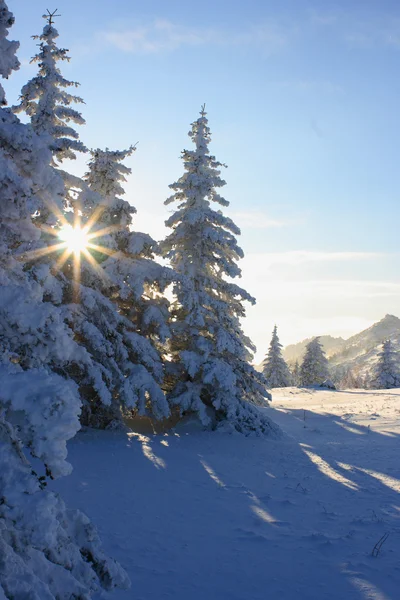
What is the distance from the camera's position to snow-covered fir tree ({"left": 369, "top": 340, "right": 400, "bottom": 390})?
50.2 m

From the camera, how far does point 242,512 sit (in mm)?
7680

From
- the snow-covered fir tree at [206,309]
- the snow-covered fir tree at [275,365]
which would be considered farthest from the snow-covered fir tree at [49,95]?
the snow-covered fir tree at [275,365]

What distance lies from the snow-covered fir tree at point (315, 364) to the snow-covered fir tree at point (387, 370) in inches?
235

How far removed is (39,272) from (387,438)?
39.3ft

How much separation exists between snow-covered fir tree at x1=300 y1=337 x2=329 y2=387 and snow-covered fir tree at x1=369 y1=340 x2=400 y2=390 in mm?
5963

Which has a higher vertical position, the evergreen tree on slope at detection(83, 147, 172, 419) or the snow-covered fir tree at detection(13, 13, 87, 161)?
the snow-covered fir tree at detection(13, 13, 87, 161)

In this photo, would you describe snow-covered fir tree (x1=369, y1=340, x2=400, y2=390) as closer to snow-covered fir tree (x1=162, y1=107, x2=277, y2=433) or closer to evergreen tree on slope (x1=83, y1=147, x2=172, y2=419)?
snow-covered fir tree (x1=162, y1=107, x2=277, y2=433)

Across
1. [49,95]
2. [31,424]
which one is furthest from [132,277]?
[31,424]

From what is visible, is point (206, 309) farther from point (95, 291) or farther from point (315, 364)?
point (315, 364)

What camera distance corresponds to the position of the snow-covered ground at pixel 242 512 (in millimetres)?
5422

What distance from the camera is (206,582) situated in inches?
212

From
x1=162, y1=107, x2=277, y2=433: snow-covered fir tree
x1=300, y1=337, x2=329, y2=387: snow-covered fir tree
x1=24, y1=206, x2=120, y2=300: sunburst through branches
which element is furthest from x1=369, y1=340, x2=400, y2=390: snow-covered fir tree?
x1=24, y1=206, x2=120, y2=300: sunburst through branches

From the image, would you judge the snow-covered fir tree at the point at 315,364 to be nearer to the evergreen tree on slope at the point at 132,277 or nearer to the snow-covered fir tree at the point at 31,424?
the evergreen tree on slope at the point at 132,277

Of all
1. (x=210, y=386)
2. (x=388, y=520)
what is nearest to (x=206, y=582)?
(x=388, y=520)
